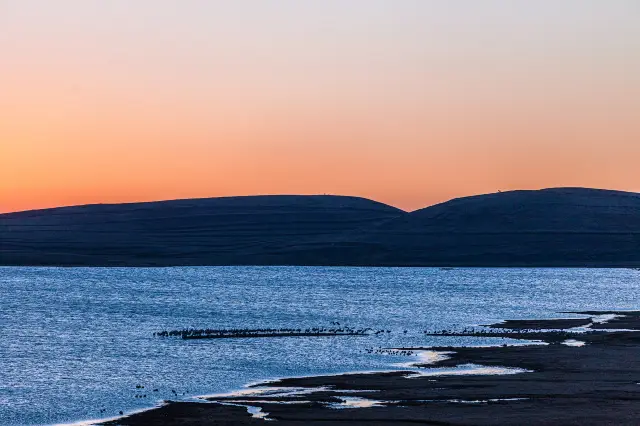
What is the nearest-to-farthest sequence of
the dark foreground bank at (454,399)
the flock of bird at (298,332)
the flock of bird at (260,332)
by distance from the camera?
the dark foreground bank at (454,399), the flock of bird at (298,332), the flock of bird at (260,332)

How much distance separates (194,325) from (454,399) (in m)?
53.9

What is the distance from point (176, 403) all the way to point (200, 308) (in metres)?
75.7

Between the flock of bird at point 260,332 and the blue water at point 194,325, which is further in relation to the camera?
the flock of bird at point 260,332

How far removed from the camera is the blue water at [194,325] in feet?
175

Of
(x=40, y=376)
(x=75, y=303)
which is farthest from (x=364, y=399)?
(x=75, y=303)

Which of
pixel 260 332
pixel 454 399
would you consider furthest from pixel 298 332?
pixel 454 399

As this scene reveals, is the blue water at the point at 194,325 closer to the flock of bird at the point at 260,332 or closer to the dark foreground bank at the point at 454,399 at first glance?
the flock of bird at the point at 260,332

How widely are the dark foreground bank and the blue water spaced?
3.99 m

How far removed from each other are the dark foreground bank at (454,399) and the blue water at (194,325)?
3.99 metres

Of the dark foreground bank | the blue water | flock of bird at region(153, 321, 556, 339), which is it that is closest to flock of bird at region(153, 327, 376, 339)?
flock of bird at region(153, 321, 556, 339)

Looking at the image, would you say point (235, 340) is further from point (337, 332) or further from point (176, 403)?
point (176, 403)

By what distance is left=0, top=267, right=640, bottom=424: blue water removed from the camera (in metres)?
53.3

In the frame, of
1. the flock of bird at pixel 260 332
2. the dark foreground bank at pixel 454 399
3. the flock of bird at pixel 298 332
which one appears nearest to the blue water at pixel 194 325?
the flock of bird at pixel 298 332

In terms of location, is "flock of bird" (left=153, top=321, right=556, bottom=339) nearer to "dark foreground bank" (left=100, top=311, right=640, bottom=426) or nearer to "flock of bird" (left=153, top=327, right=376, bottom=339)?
"flock of bird" (left=153, top=327, right=376, bottom=339)
